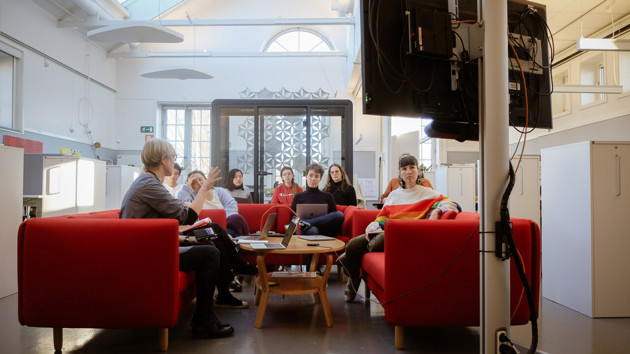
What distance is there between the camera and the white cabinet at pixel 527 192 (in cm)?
478

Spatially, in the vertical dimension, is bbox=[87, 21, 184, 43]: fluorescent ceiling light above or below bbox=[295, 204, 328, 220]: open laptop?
above

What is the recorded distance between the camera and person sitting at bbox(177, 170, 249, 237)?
13.8 feet

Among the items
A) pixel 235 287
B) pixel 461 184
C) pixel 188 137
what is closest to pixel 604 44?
pixel 461 184

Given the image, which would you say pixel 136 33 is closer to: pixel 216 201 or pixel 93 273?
pixel 216 201

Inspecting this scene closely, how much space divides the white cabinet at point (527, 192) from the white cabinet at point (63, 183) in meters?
5.62

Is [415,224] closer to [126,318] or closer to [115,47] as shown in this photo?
[126,318]

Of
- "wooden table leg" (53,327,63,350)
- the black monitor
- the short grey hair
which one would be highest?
the black monitor

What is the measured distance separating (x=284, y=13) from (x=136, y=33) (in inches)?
224

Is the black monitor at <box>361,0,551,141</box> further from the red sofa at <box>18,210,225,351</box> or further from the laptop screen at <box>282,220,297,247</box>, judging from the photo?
the laptop screen at <box>282,220,297,247</box>

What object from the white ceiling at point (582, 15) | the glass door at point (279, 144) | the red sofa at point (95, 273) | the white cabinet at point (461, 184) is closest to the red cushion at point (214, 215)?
the red sofa at point (95, 273)

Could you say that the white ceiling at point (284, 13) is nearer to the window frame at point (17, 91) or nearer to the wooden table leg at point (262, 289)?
the window frame at point (17, 91)

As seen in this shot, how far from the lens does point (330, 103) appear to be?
6.50m

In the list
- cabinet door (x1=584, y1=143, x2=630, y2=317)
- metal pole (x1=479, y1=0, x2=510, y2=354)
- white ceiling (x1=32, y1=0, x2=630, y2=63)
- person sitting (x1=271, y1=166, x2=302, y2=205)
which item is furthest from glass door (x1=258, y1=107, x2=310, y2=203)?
metal pole (x1=479, y1=0, x2=510, y2=354)

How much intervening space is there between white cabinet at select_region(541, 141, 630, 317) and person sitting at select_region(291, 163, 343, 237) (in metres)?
2.15
